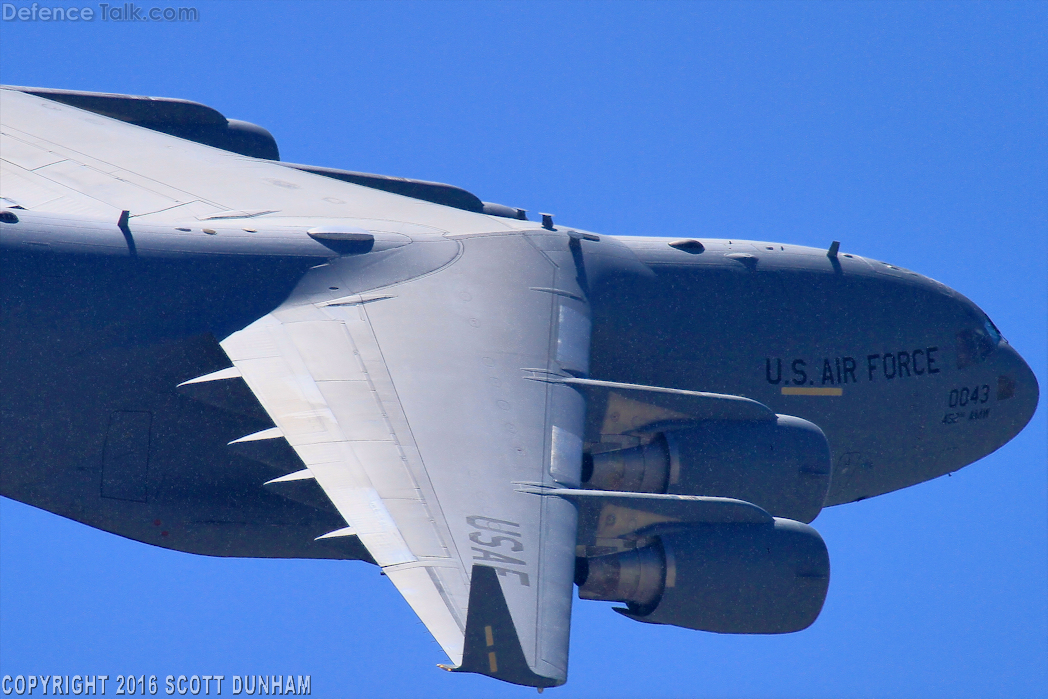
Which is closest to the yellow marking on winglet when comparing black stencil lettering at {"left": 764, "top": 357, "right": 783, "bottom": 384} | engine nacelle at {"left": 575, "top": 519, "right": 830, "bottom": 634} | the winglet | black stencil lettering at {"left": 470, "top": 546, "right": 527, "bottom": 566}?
black stencil lettering at {"left": 764, "top": 357, "right": 783, "bottom": 384}

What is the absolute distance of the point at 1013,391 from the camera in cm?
1452

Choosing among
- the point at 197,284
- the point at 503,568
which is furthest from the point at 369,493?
the point at 197,284

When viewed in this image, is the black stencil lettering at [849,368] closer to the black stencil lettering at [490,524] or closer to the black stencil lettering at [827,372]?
the black stencil lettering at [827,372]

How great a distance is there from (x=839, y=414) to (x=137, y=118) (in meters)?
11.1

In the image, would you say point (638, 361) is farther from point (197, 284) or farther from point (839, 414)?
point (197, 284)

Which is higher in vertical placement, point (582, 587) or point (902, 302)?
point (902, 302)

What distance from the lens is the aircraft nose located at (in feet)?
47.1

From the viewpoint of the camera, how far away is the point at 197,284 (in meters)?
10.6

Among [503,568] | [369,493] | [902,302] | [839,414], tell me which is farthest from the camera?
[902,302]

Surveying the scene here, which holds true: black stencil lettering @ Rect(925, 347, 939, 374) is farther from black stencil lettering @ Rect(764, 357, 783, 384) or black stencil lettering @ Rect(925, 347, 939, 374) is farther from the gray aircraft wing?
the gray aircraft wing

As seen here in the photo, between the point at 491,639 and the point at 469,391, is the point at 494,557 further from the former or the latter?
the point at 469,391

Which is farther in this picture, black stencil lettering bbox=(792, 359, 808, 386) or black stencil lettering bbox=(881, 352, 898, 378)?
black stencil lettering bbox=(881, 352, 898, 378)

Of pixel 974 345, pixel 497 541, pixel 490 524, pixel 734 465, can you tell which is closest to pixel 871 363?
pixel 974 345

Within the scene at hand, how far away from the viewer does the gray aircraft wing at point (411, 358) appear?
702 cm
